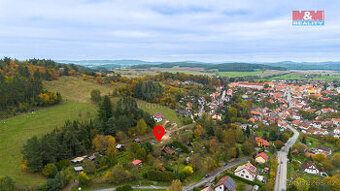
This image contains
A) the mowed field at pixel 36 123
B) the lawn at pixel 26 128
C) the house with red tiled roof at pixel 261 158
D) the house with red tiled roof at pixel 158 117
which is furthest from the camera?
the house with red tiled roof at pixel 158 117

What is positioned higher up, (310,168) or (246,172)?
(246,172)

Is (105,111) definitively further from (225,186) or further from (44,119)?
(225,186)

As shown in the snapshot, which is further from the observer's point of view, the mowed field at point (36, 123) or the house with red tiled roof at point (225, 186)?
the mowed field at point (36, 123)

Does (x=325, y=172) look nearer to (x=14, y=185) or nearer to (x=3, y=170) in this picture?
(x=14, y=185)

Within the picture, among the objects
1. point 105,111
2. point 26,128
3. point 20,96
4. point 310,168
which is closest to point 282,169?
point 310,168

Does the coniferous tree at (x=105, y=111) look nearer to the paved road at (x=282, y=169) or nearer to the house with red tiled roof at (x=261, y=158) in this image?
the house with red tiled roof at (x=261, y=158)

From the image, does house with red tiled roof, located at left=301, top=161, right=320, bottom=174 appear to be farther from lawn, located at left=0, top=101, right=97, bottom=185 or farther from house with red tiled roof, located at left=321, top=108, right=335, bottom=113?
house with red tiled roof, located at left=321, top=108, right=335, bottom=113

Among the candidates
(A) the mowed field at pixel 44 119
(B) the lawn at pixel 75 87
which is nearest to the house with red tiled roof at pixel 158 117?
(A) the mowed field at pixel 44 119
